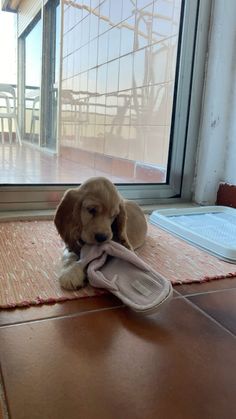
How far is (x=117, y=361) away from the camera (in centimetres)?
52

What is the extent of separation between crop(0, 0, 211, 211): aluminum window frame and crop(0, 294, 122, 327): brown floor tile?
Answer: 0.72 m

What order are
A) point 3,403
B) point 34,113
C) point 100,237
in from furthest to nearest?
point 34,113, point 100,237, point 3,403

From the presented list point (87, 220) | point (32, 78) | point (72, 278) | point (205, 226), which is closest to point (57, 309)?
point (72, 278)

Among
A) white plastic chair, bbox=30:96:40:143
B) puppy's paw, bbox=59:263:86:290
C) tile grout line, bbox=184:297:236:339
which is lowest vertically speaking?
tile grout line, bbox=184:297:236:339

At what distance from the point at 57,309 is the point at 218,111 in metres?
1.11

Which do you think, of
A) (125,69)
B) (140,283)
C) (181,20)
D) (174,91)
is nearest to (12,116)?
(125,69)

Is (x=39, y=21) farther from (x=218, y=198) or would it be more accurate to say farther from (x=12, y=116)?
(x=218, y=198)

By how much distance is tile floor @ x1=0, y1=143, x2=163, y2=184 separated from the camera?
4.76ft

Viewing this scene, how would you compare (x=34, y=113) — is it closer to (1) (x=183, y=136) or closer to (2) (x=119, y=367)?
(1) (x=183, y=136)

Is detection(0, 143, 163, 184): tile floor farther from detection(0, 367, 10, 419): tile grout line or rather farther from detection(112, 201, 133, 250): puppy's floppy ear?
detection(0, 367, 10, 419): tile grout line

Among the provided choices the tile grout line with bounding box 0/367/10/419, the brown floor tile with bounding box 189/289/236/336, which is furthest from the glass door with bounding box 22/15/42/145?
the tile grout line with bounding box 0/367/10/419

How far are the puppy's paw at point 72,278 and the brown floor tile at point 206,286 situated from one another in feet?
0.65

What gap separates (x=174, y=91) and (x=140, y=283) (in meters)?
1.06

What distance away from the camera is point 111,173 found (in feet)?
5.52
